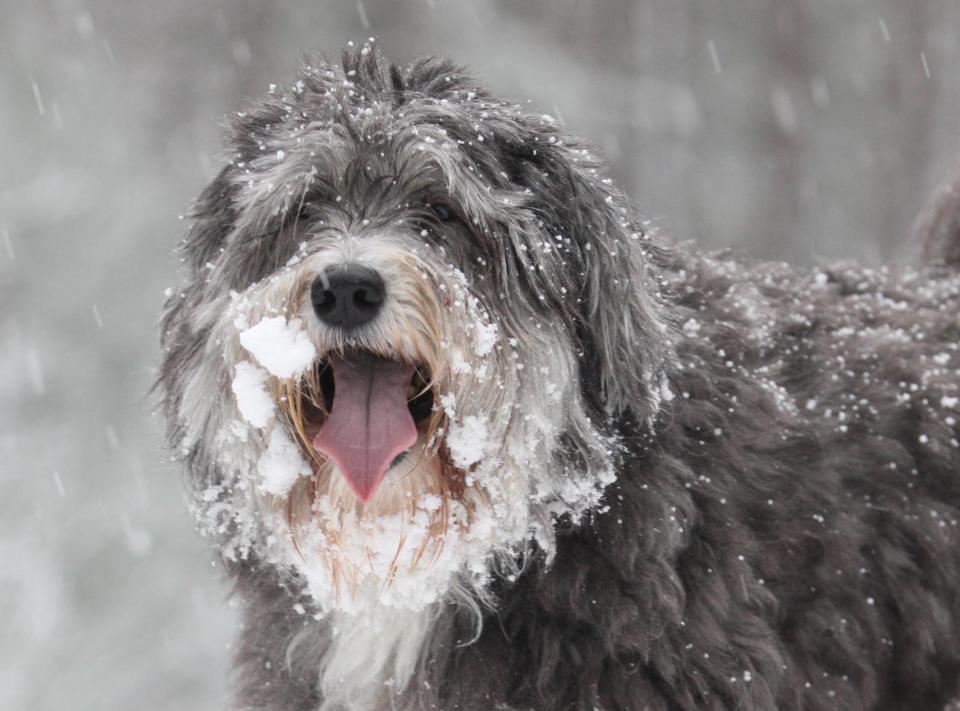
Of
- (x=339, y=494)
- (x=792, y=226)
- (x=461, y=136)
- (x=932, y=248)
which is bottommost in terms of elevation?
(x=339, y=494)

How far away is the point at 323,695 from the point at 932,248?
3317 mm

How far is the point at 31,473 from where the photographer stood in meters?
10.9

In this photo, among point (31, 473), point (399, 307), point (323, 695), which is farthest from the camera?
point (31, 473)

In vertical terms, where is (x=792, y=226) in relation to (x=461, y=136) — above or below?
above

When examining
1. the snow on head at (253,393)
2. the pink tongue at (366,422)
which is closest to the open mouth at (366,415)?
the pink tongue at (366,422)

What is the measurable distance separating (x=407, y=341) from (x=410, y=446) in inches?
12.4

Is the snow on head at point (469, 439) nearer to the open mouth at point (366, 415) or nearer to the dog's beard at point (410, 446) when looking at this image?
the dog's beard at point (410, 446)

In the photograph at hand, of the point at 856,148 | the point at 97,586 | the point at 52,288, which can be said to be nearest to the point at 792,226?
the point at 856,148

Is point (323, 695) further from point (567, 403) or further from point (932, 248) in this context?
point (932, 248)

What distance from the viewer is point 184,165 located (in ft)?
43.4

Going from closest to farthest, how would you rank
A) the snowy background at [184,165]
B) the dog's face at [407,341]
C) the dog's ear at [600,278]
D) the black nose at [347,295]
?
the black nose at [347,295] < the dog's face at [407,341] < the dog's ear at [600,278] < the snowy background at [184,165]

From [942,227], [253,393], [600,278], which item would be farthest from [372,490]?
[942,227]

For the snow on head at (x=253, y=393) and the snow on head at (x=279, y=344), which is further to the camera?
the snow on head at (x=253, y=393)

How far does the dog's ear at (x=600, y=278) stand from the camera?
3.38 meters
